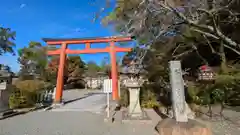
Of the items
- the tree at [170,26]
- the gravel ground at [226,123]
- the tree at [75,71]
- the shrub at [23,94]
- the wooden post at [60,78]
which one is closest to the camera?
the gravel ground at [226,123]

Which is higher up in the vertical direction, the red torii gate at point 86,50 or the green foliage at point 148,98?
the red torii gate at point 86,50

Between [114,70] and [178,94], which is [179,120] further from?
[114,70]

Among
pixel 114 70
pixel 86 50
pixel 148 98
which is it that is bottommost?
pixel 148 98

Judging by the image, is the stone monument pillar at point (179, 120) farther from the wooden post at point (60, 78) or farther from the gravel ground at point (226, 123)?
the wooden post at point (60, 78)

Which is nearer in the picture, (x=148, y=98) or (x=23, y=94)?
(x=148, y=98)

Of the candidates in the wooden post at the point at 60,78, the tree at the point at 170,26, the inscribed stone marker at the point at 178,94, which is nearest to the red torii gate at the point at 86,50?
the wooden post at the point at 60,78

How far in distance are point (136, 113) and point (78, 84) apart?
23.4 meters

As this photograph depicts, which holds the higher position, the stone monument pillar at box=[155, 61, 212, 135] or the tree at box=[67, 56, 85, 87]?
the tree at box=[67, 56, 85, 87]

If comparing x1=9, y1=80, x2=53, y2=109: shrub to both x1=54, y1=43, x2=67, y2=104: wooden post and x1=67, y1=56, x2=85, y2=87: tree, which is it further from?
x1=67, y1=56, x2=85, y2=87: tree

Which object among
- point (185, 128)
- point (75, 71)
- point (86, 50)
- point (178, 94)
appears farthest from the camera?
point (75, 71)

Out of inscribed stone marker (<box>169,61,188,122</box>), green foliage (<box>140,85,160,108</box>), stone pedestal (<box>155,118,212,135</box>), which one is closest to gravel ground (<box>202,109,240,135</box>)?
stone pedestal (<box>155,118,212,135</box>)

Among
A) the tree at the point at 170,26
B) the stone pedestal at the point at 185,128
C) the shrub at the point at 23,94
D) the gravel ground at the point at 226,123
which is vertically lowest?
the gravel ground at the point at 226,123

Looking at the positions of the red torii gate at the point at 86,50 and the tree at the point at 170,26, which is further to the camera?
the red torii gate at the point at 86,50

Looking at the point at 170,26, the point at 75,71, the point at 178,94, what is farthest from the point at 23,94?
the point at 75,71
